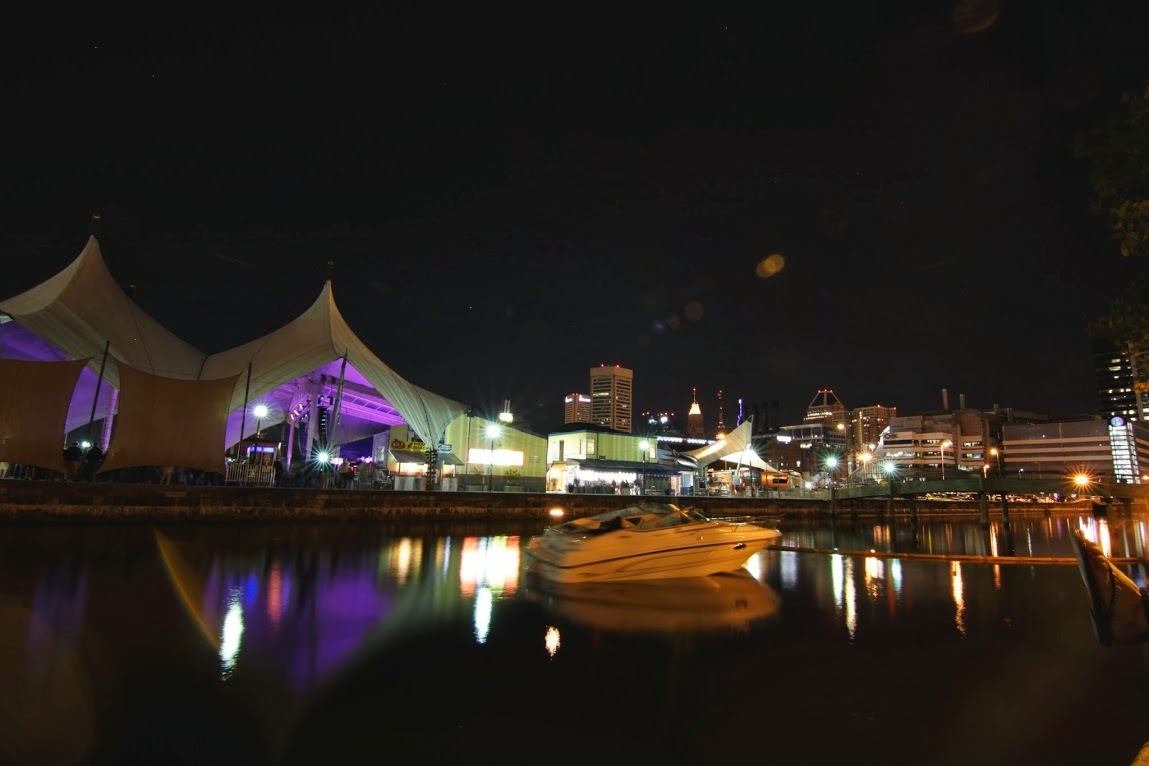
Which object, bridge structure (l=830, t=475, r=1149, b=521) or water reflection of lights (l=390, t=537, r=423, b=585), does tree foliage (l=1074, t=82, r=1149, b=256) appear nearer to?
water reflection of lights (l=390, t=537, r=423, b=585)

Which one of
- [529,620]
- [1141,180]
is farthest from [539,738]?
[1141,180]

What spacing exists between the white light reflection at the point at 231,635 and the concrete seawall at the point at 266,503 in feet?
58.8

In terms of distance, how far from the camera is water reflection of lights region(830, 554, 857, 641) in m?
9.55

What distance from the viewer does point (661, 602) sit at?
10469 mm

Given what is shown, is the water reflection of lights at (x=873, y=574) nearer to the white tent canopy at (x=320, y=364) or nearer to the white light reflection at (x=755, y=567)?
the white light reflection at (x=755, y=567)

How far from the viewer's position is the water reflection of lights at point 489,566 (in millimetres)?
11859

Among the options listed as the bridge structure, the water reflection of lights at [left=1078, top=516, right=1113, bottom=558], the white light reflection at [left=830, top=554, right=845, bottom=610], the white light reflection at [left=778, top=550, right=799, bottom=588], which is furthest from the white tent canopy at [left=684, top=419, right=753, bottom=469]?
the white light reflection at [left=830, top=554, right=845, bottom=610]

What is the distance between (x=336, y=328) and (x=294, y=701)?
106ft

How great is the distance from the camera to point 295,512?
26531mm

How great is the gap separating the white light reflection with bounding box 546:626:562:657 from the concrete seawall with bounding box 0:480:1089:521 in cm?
2187

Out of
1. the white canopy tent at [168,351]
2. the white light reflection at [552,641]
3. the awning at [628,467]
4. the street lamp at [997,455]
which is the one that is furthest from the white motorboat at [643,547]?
the street lamp at [997,455]

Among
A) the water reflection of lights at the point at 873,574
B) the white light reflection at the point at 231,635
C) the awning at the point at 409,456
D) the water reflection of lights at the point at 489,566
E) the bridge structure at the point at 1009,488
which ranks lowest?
the water reflection of lights at the point at 873,574

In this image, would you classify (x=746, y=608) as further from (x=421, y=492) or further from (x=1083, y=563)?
(x=421, y=492)

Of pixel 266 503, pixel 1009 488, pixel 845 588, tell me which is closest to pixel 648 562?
pixel 845 588
